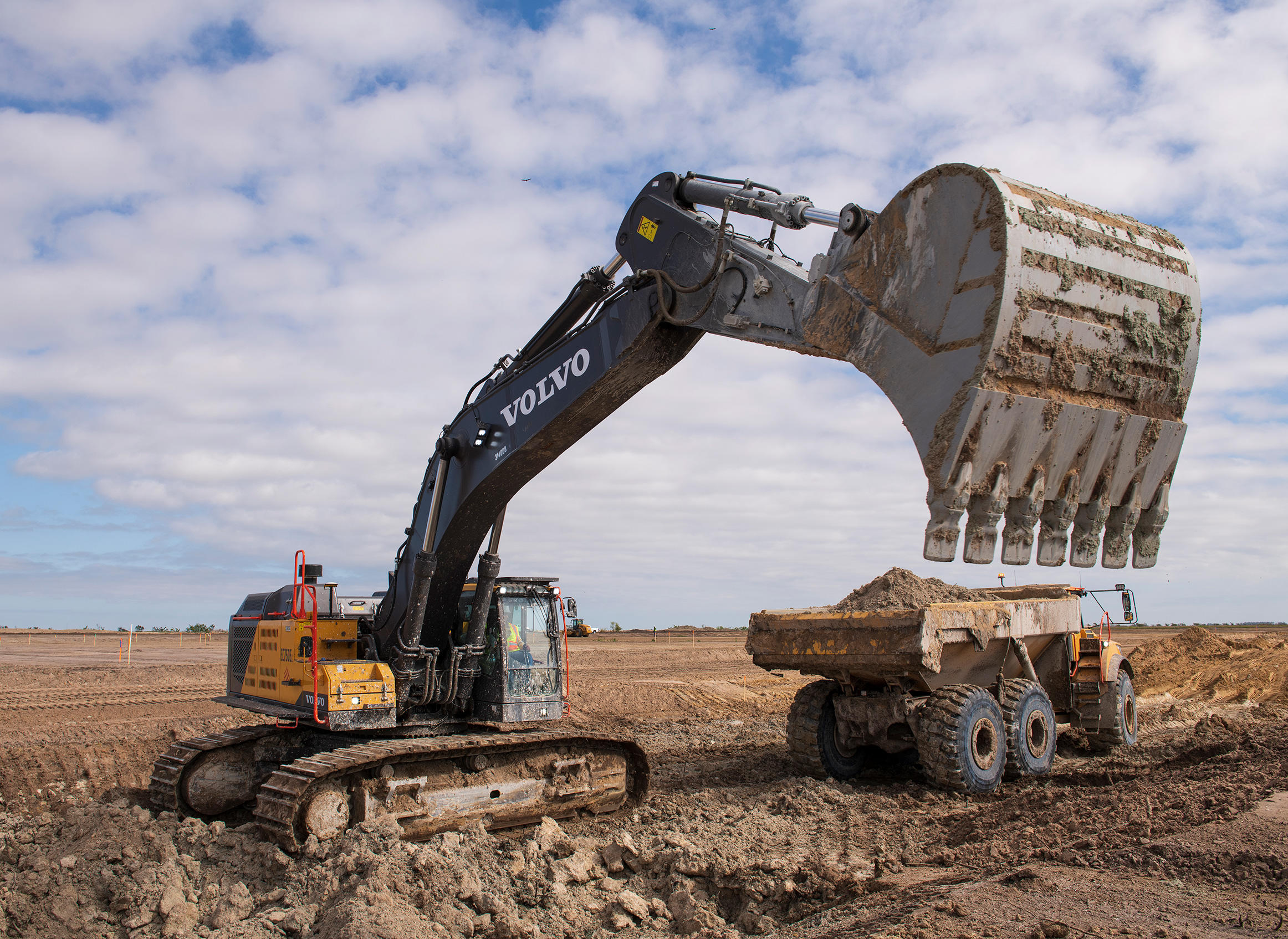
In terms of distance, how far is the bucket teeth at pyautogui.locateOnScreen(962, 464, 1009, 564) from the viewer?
14.6ft

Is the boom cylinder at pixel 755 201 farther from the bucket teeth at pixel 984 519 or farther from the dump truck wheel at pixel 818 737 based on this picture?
the dump truck wheel at pixel 818 737

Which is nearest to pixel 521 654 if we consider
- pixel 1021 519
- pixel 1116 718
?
pixel 1021 519

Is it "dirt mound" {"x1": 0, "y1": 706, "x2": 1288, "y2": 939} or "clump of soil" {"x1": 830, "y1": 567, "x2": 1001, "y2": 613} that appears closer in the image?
"dirt mound" {"x1": 0, "y1": 706, "x2": 1288, "y2": 939}

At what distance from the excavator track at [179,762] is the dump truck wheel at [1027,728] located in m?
7.21

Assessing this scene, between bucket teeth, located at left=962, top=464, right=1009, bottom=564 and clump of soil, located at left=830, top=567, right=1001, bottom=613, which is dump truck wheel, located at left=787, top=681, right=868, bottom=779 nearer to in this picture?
clump of soil, located at left=830, top=567, right=1001, bottom=613

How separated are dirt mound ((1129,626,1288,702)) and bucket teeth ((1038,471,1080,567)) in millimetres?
15686

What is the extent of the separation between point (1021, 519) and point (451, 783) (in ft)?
16.3

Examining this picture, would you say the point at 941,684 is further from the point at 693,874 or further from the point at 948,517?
the point at 948,517

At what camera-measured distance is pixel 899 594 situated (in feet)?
32.9

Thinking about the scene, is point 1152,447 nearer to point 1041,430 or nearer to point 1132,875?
point 1041,430

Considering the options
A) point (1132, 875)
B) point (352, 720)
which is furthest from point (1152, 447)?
point (352, 720)

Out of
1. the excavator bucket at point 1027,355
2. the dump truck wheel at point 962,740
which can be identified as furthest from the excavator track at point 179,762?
the excavator bucket at point 1027,355

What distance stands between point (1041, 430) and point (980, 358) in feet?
1.77

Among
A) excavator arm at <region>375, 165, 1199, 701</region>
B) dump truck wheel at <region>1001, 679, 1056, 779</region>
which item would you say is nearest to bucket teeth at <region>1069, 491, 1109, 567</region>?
A: excavator arm at <region>375, 165, 1199, 701</region>
